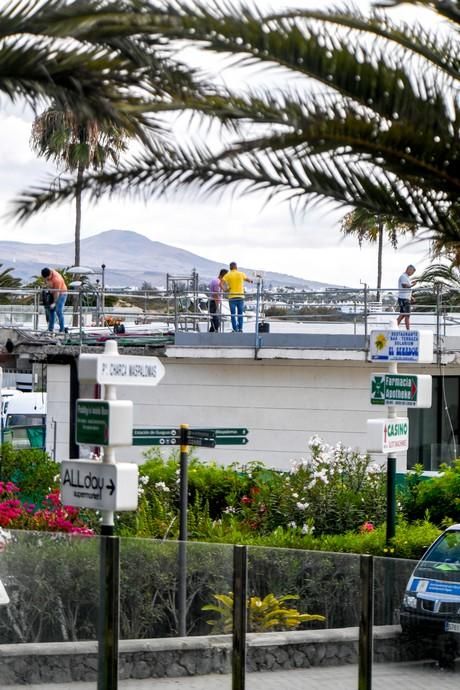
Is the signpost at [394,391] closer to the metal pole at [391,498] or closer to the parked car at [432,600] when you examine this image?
the metal pole at [391,498]

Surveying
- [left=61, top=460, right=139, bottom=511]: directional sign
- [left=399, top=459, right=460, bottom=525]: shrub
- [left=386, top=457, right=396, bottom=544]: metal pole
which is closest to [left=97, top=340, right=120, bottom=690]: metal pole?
[left=61, top=460, right=139, bottom=511]: directional sign

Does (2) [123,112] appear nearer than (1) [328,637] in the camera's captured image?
Yes

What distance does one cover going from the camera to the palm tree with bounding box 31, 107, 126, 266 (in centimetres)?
1027

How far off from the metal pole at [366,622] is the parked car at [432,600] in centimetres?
41

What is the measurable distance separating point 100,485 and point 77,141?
104 feet

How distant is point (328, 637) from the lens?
11984mm

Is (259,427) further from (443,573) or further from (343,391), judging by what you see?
(443,573)

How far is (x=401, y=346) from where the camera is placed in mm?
16422

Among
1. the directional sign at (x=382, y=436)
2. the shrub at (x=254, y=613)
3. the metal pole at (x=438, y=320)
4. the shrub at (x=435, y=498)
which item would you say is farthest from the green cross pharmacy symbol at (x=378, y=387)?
the metal pole at (x=438, y=320)

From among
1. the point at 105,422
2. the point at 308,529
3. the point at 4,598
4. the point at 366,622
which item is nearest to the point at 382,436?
the point at 308,529

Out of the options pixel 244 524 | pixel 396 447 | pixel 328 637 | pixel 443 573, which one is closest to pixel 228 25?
pixel 328 637

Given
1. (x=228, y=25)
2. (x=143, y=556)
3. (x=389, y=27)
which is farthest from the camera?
(x=143, y=556)

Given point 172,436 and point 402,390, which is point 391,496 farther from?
point 172,436

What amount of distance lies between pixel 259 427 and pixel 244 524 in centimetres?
720
